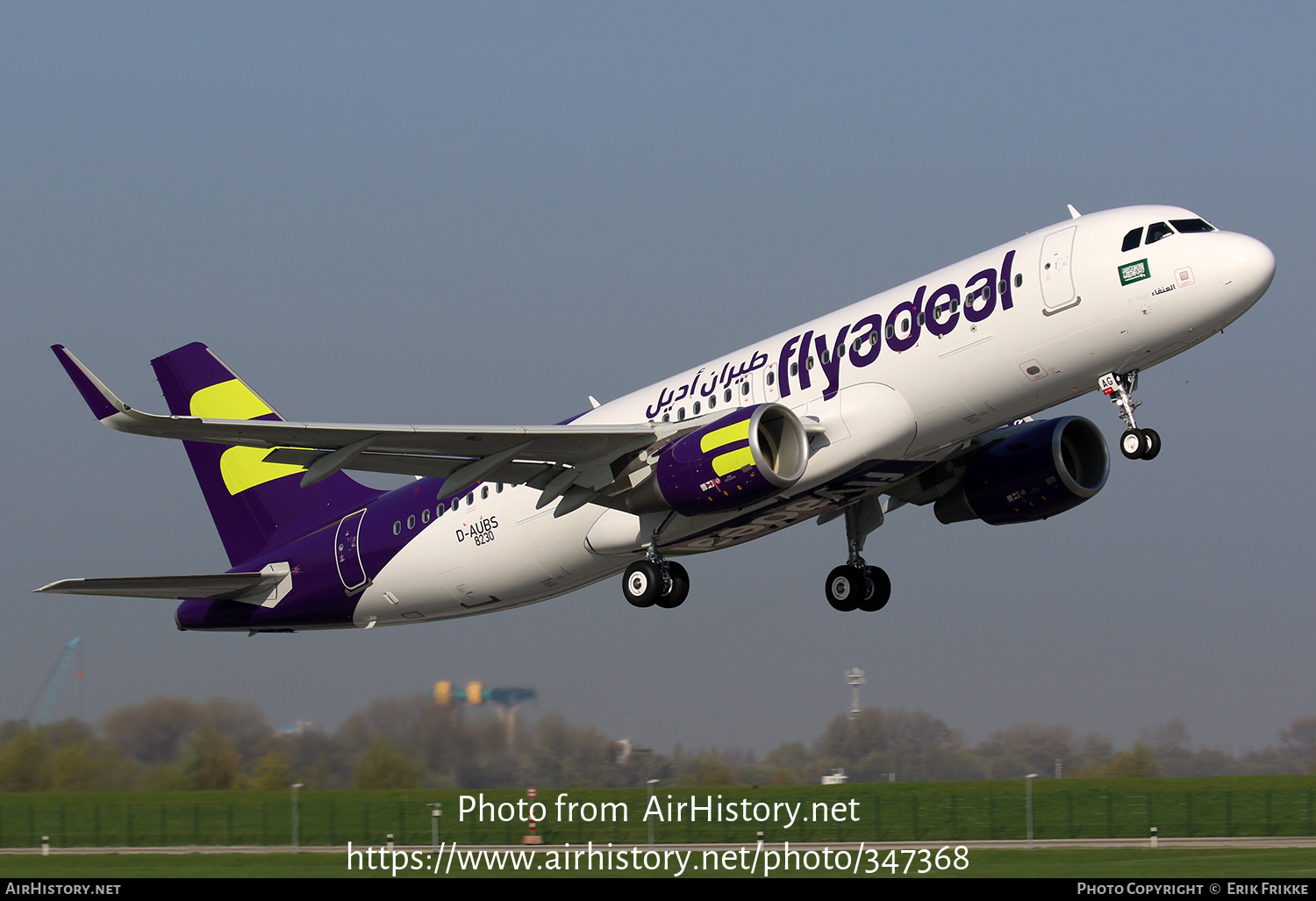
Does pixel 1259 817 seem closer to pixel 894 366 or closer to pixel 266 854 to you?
pixel 894 366

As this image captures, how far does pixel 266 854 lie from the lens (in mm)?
34406

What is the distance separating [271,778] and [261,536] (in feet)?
34.4

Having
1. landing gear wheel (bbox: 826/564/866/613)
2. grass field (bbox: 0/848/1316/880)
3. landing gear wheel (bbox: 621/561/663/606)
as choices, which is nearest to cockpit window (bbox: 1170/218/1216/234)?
grass field (bbox: 0/848/1316/880)

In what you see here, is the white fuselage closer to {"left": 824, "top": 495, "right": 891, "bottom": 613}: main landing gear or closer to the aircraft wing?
the aircraft wing

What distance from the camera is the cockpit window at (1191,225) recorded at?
23.2 m

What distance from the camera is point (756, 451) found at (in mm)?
24562

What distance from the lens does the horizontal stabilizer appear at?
3055 cm

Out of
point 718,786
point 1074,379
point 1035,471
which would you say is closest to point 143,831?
point 718,786

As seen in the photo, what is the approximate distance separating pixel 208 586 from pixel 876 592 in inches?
567

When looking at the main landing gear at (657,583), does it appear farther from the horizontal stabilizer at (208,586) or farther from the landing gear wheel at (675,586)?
the horizontal stabilizer at (208,586)

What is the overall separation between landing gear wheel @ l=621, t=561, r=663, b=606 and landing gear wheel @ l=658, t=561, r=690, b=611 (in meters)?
0.16

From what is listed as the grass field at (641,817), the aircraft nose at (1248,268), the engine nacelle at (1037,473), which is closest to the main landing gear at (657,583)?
the engine nacelle at (1037,473)

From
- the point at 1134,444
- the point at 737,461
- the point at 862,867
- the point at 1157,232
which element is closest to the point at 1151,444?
the point at 1134,444

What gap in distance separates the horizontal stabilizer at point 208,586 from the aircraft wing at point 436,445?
6.62 metres
